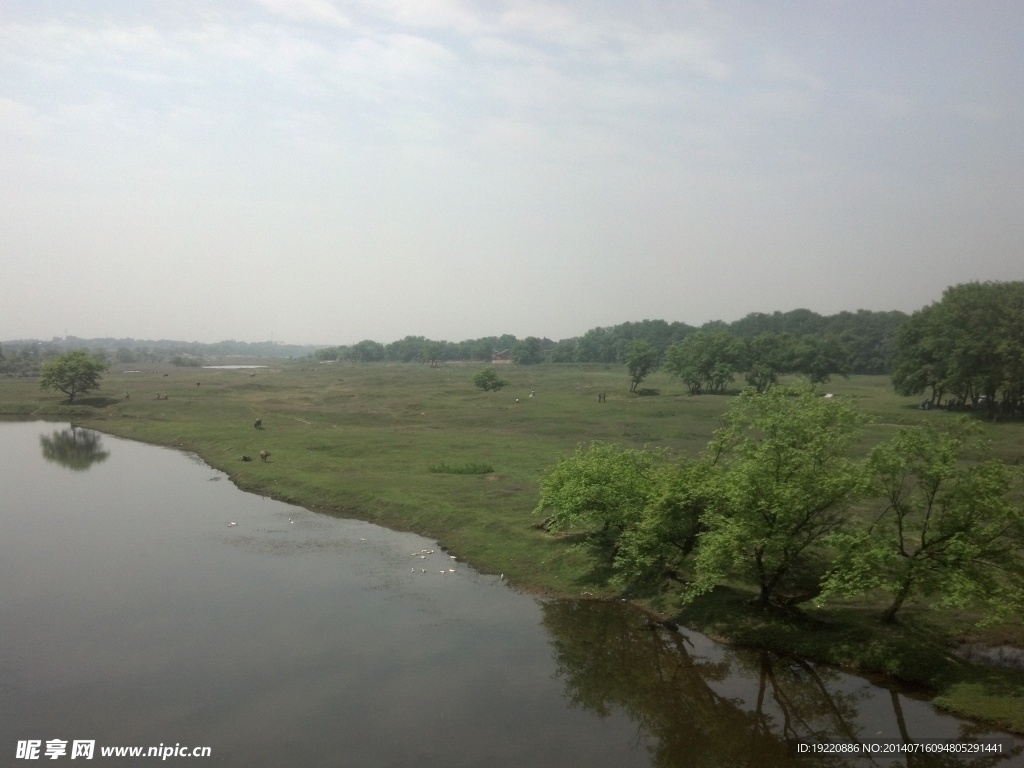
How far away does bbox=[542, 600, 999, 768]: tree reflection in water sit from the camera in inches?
851

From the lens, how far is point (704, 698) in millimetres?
24797

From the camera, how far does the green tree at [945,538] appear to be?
2423cm

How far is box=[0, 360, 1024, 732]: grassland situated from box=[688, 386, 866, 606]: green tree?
2576mm

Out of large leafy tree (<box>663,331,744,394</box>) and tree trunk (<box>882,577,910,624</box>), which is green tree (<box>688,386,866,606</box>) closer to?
tree trunk (<box>882,577,910,624</box>)

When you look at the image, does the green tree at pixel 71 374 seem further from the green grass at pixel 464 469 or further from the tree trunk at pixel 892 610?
the tree trunk at pixel 892 610

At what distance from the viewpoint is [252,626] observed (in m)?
30.5

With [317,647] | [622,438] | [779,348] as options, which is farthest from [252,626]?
[779,348]

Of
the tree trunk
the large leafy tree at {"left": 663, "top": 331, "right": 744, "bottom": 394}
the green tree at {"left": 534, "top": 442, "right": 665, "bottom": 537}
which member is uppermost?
the large leafy tree at {"left": 663, "top": 331, "right": 744, "bottom": 394}

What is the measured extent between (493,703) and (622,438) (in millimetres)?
48588

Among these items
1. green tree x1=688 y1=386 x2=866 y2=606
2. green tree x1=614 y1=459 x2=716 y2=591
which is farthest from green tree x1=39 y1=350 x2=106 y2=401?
green tree x1=688 y1=386 x2=866 y2=606

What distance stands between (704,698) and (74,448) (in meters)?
74.3

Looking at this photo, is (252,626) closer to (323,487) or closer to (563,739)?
(563,739)

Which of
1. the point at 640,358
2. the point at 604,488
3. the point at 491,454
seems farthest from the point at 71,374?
the point at 604,488

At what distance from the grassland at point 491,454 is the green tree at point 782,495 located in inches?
101
